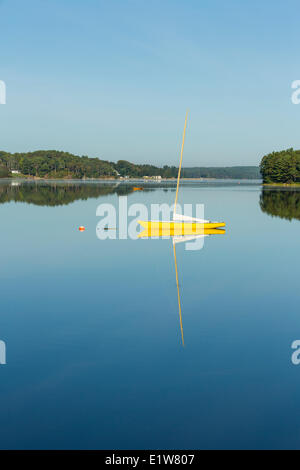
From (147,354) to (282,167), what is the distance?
495 ft

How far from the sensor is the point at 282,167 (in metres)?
151

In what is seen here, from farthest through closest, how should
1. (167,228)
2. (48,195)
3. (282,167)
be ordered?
(282,167)
(48,195)
(167,228)

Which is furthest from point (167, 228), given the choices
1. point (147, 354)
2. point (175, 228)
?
point (147, 354)

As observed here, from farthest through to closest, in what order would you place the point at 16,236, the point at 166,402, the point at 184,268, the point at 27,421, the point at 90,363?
the point at 16,236
the point at 184,268
the point at 90,363
the point at 166,402
the point at 27,421

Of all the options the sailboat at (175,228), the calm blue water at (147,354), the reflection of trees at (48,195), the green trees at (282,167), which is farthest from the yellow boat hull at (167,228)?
the green trees at (282,167)

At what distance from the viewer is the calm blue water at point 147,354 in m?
8.44

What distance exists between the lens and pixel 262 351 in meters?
12.5

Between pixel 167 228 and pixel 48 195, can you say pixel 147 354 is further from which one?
pixel 48 195

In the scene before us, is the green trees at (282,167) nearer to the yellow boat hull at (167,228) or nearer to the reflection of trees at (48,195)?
the reflection of trees at (48,195)

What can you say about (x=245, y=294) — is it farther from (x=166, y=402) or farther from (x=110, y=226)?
(x=110, y=226)

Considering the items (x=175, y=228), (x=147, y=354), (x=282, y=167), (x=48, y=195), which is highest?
(x=282, y=167)

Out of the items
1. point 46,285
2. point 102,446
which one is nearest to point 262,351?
point 102,446

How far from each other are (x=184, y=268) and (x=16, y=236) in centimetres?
1793

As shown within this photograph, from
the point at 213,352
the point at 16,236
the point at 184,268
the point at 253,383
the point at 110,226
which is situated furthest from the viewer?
the point at 110,226
